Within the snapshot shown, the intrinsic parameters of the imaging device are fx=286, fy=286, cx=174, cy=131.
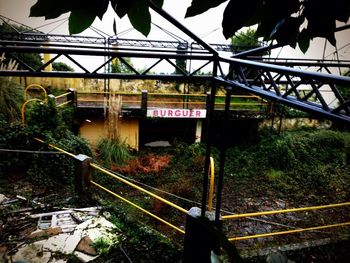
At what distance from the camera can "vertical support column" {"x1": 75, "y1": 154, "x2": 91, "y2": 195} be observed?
17.7 feet

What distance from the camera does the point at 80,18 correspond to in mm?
630

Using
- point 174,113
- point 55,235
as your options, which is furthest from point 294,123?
point 55,235

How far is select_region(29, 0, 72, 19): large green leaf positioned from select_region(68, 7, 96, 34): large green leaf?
18 mm

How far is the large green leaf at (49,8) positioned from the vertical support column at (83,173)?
16.6ft

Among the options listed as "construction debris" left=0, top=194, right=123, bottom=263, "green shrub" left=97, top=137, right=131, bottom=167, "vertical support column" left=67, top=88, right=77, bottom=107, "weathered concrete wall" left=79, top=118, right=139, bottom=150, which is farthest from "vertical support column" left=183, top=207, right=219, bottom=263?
"vertical support column" left=67, top=88, right=77, bottom=107

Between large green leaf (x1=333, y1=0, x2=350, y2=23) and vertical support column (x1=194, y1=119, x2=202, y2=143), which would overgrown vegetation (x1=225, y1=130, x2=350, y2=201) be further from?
large green leaf (x1=333, y1=0, x2=350, y2=23)

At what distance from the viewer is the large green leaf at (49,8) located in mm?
582

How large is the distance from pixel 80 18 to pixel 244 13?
355 millimetres

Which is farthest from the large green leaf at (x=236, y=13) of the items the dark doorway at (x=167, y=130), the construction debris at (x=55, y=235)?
the dark doorway at (x=167, y=130)

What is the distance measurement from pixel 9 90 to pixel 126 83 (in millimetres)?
7026

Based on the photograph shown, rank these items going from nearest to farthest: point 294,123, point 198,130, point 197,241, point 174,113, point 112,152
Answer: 1. point 197,241
2. point 112,152
3. point 174,113
4. point 198,130
5. point 294,123

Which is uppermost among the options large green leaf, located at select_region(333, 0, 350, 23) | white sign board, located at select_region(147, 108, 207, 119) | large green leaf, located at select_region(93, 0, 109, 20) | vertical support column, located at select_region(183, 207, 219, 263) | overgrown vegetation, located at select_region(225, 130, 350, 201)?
large green leaf, located at select_region(333, 0, 350, 23)

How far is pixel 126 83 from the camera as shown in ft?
47.2

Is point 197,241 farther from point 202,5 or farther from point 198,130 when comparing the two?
point 198,130
